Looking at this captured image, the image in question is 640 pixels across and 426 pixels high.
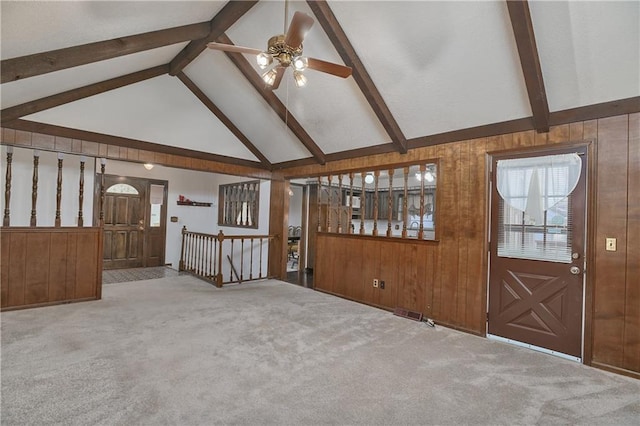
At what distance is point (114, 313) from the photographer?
4098mm

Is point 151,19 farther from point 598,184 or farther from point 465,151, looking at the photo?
point 598,184

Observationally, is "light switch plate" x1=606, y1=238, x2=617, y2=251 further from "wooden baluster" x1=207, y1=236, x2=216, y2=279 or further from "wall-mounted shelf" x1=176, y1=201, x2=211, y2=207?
"wall-mounted shelf" x1=176, y1=201, x2=211, y2=207

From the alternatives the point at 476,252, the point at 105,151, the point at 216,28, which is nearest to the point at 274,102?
the point at 216,28

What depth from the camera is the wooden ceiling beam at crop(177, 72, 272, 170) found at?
16.5 feet

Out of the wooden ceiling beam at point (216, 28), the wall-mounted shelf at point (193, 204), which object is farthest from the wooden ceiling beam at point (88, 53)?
the wall-mounted shelf at point (193, 204)

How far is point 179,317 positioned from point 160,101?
3.31 meters

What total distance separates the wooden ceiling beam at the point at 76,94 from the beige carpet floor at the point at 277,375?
2.52m

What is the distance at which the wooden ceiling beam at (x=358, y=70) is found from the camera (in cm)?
313

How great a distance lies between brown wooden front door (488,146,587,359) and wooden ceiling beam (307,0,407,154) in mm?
1250

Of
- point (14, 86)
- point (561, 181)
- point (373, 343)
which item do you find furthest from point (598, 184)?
point (14, 86)

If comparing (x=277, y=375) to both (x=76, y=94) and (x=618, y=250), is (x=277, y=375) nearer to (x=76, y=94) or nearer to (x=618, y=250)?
(x=618, y=250)

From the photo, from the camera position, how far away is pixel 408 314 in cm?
426

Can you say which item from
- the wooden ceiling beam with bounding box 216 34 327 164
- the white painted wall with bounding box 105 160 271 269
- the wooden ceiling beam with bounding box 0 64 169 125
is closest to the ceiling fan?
the wooden ceiling beam with bounding box 216 34 327 164

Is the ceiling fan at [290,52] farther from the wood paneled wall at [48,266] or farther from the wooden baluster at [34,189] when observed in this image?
the wood paneled wall at [48,266]
